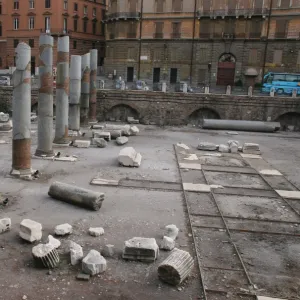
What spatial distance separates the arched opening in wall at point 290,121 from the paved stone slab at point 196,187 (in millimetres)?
16770

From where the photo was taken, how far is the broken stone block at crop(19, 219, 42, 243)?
318 inches

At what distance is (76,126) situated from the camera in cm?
Result: 2069

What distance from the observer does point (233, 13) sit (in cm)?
3859

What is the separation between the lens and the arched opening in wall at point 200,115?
28.5 metres

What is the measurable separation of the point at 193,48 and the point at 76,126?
2287 centimetres

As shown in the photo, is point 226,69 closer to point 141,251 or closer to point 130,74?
point 130,74

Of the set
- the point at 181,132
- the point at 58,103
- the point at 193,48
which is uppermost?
the point at 193,48

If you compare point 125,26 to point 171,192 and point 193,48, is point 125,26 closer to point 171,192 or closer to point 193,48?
point 193,48

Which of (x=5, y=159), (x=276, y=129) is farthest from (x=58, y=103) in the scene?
(x=276, y=129)

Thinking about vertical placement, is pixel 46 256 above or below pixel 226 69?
below

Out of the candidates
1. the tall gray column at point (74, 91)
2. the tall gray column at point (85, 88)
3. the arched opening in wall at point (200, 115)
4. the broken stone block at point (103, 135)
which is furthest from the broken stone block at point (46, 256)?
the arched opening in wall at point (200, 115)

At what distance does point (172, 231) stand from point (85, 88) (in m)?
15.7

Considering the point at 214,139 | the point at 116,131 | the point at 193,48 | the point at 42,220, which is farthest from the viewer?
the point at 193,48

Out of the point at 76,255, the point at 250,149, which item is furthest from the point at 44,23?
the point at 76,255
